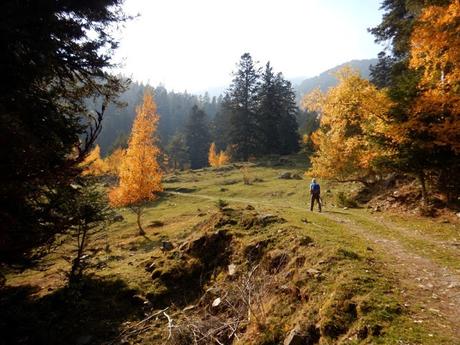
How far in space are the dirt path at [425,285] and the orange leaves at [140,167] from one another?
64.4 ft

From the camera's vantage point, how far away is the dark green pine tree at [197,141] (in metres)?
85.1

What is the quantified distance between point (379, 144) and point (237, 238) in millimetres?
8737

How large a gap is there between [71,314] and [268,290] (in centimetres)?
705

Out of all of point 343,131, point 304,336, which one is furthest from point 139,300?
point 343,131

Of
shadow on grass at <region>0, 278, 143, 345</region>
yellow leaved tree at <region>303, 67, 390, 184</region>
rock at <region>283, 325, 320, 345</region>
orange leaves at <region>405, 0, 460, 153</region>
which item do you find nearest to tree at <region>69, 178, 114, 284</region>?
shadow on grass at <region>0, 278, 143, 345</region>

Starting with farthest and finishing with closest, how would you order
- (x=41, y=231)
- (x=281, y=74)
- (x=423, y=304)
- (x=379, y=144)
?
(x=281, y=74), (x=379, y=144), (x=423, y=304), (x=41, y=231)

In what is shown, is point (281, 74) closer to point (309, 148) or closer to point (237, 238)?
point (309, 148)

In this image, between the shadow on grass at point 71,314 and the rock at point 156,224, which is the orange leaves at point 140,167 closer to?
the rock at point 156,224

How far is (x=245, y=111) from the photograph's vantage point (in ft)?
219

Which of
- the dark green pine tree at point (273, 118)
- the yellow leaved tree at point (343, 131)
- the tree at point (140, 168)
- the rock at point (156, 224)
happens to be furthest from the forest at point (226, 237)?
the dark green pine tree at point (273, 118)

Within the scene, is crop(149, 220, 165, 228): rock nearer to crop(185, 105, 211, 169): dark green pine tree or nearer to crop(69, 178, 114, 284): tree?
crop(69, 178, 114, 284): tree

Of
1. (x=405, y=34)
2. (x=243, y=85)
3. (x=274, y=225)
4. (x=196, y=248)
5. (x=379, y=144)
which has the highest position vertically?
(x=243, y=85)

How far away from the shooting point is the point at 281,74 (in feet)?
236

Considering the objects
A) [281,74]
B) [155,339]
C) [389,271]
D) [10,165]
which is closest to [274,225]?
[389,271]
